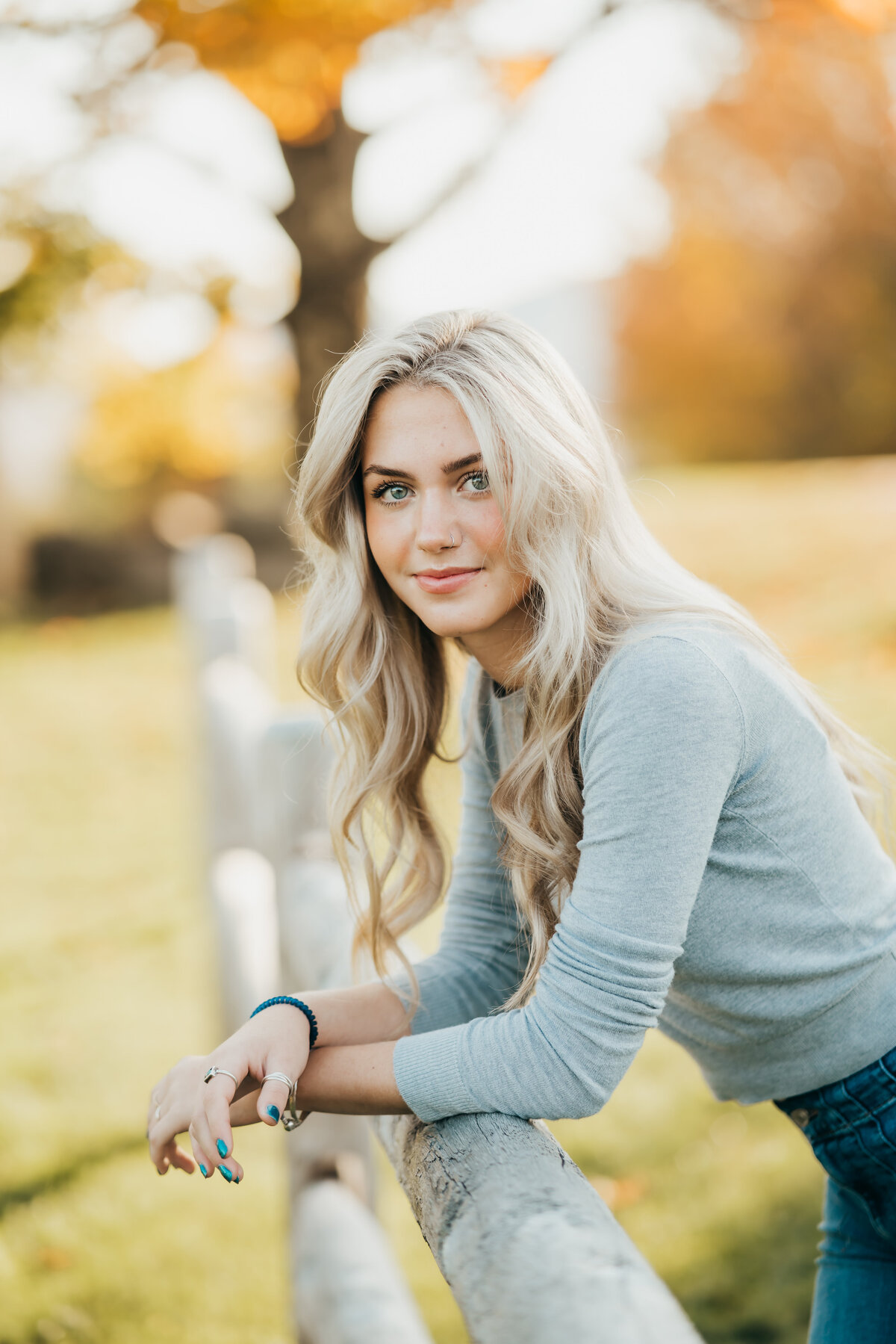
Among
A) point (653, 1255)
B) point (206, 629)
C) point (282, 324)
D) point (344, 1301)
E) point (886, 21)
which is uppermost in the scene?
point (886, 21)

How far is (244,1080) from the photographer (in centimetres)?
158

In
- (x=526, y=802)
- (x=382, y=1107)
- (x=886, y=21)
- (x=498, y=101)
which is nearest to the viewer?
(x=382, y=1107)

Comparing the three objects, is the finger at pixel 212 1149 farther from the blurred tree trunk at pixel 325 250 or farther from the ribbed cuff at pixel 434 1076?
the blurred tree trunk at pixel 325 250

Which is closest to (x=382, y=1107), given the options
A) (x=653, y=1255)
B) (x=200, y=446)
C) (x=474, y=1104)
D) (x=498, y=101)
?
(x=474, y=1104)

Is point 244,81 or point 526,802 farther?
point 244,81

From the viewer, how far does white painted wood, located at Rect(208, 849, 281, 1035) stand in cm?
304

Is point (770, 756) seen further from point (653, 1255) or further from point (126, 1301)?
point (126, 1301)

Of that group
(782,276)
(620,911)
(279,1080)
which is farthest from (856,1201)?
(782,276)

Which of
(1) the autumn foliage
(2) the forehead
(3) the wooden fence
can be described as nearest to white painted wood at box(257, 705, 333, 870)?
(3) the wooden fence

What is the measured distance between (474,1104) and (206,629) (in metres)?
3.63

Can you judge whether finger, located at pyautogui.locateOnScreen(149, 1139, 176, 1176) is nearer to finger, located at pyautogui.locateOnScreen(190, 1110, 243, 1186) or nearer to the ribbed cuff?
finger, located at pyautogui.locateOnScreen(190, 1110, 243, 1186)

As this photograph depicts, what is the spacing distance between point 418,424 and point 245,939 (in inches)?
71.6

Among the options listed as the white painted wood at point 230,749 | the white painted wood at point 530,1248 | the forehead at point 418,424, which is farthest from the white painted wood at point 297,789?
the white painted wood at point 530,1248

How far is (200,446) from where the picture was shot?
44.0 feet
